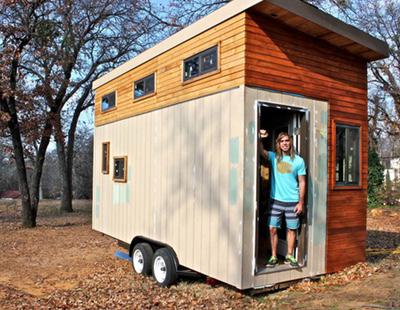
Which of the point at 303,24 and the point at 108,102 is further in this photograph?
the point at 108,102

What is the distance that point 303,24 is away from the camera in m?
5.74

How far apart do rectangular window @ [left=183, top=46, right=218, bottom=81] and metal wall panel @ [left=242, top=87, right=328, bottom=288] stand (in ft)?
2.87

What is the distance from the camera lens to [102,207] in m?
9.52

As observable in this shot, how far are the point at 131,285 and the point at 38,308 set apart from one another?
5.10 feet

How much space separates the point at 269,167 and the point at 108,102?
15.6 ft

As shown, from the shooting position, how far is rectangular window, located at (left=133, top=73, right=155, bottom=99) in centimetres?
758

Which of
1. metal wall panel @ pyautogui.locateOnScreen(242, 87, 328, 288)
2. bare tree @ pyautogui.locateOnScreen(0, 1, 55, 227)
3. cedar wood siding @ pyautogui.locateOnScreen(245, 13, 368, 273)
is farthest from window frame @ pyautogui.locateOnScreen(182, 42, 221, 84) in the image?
bare tree @ pyautogui.locateOnScreen(0, 1, 55, 227)

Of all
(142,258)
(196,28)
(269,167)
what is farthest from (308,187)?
(142,258)

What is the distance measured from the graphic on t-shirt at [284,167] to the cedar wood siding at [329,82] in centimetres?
89

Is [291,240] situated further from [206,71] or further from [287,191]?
[206,71]

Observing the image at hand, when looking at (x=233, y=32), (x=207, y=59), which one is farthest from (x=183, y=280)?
(x=233, y=32)

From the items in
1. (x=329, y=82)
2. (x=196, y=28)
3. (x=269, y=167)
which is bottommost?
(x=269, y=167)

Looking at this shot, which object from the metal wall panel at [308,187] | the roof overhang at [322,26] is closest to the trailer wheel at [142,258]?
the metal wall panel at [308,187]

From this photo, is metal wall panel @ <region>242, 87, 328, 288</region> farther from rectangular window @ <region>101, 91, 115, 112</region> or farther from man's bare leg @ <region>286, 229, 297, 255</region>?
rectangular window @ <region>101, 91, 115, 112</region>
